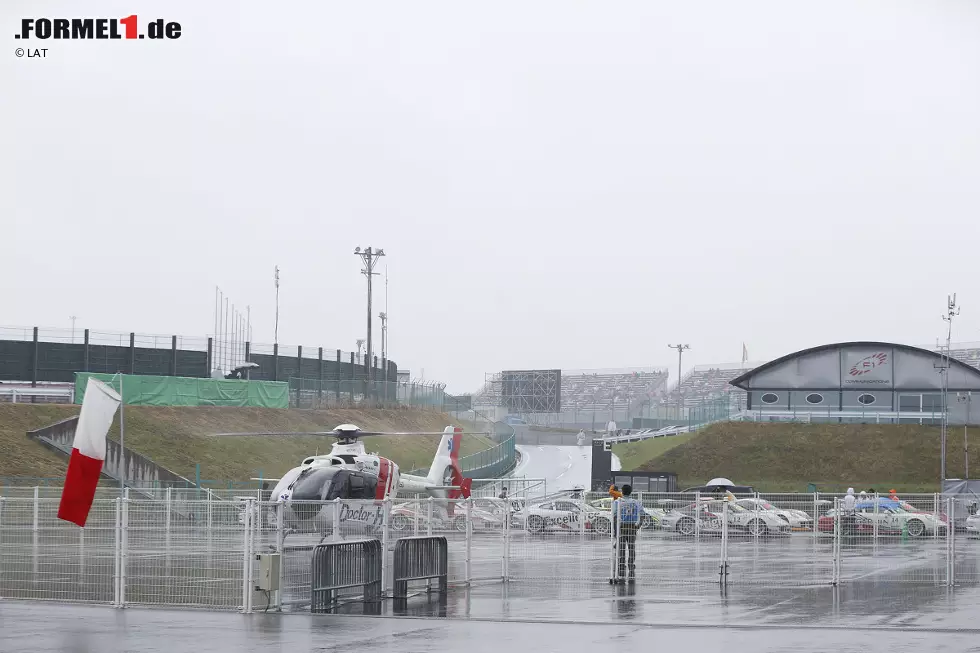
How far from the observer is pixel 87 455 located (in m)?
17.3

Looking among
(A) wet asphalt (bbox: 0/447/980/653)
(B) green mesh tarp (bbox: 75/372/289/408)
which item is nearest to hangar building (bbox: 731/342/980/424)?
(B) green mesh tarp (bbox: 75/372/289/408)

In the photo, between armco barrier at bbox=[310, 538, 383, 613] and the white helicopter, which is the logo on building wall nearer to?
the white helicopter

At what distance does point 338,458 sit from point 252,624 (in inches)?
614

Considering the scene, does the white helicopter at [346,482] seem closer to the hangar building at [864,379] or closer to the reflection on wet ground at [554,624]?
the reflection on wet ground at [554,624]

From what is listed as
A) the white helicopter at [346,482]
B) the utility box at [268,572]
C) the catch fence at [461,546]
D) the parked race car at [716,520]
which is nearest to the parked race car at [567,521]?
the catch fence at [461,546]

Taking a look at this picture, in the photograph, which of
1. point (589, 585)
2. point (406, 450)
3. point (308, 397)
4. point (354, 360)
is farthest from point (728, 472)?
point (589, 585)

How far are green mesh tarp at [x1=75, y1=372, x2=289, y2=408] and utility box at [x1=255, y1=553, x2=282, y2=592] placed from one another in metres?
41.3

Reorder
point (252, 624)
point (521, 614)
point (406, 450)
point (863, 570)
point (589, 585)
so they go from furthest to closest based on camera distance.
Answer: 1. point (406, 450)
2. point (863, 570)
3. point (589, 585)
4. point (521, 614)
5. point (252, 624)

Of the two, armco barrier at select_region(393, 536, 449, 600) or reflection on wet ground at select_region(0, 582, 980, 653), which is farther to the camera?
armco barrier at select_region(393, 536, 449, 600)

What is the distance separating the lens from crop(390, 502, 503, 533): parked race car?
79.8 ft

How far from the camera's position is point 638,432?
8738 cm

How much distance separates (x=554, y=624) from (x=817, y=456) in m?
54.6

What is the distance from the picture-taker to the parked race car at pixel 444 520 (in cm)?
2433

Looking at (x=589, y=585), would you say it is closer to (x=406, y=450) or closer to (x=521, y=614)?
(x=521, y=614)
